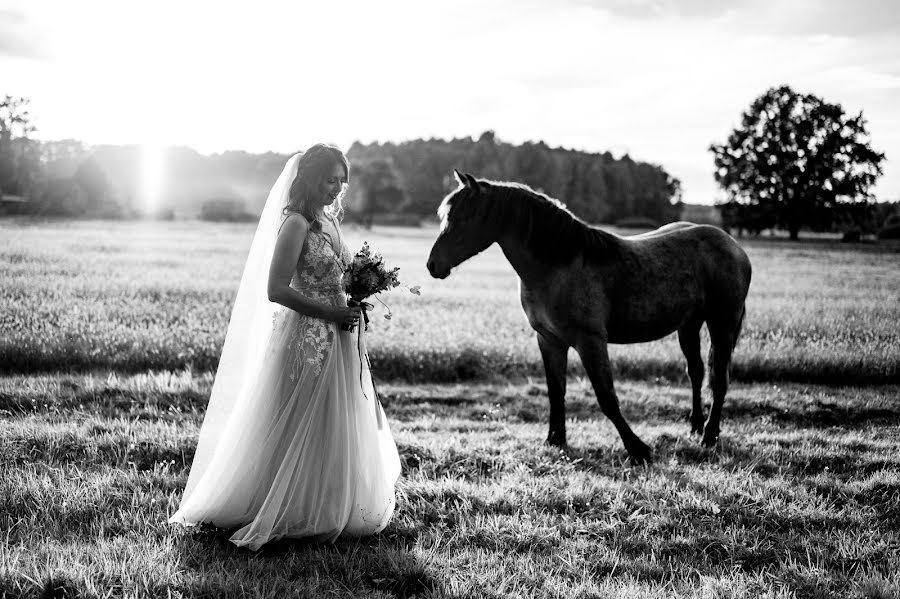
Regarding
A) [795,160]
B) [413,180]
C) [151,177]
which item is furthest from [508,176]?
[151,177]

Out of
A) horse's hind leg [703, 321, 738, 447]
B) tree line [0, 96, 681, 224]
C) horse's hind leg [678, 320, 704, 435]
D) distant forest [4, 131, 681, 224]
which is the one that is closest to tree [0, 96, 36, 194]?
tree line [0, 96, 681, 224]

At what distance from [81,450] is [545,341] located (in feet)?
14.2

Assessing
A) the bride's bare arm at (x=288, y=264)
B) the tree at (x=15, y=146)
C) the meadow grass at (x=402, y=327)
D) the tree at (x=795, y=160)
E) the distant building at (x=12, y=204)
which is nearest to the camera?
the bride's bare arm at (x=288, y=264)

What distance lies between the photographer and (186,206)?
48281mm

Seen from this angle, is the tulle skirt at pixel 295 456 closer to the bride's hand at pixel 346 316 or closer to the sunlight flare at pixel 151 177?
the bride's hand at pixel 346 316

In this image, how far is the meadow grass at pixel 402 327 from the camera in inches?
345

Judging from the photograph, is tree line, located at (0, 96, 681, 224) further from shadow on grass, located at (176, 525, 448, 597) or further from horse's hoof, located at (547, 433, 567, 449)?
horse's hoof, located at (547, 433, 567, 449)

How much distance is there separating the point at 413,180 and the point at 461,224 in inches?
2452

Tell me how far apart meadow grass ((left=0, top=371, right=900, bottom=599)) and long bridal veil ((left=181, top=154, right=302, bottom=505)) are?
1.83ft

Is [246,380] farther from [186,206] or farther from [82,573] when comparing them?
[186,206]

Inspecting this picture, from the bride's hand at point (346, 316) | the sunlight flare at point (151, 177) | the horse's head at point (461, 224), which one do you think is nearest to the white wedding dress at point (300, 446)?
the bride's hand at point (346, 316)

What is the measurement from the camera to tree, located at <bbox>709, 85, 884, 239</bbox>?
36.0 meters

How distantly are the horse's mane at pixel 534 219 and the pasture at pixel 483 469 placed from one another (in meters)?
1.94

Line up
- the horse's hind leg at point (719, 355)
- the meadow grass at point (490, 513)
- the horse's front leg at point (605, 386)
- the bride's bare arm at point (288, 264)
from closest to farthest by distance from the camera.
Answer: the meadow grass at point (490, 513), the bride's bare arm at point (288, 264), the horse's front leg at point (605, 386), the horse's hind leg at point (719, 355)
